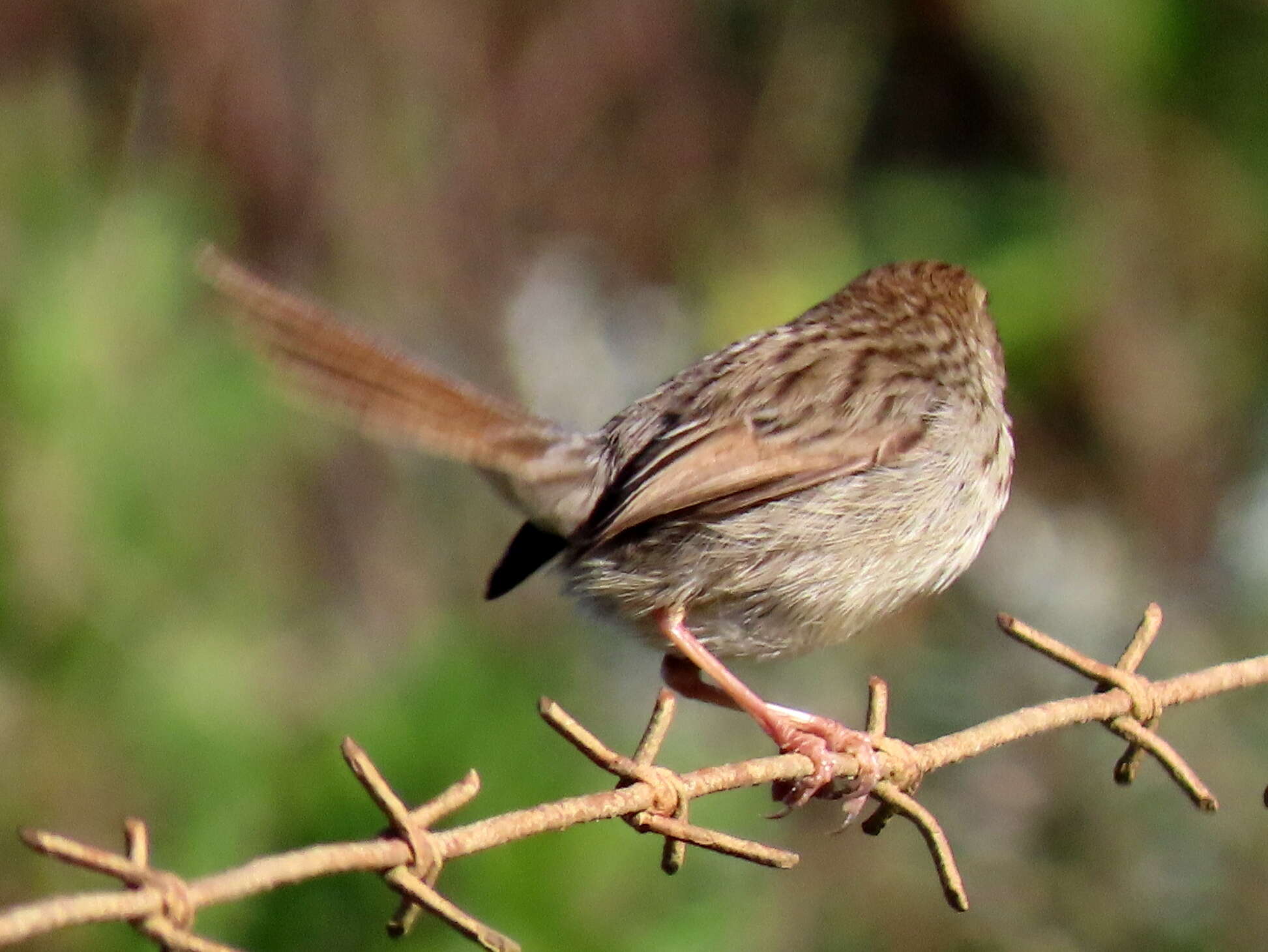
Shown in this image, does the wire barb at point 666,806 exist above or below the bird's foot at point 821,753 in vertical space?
above

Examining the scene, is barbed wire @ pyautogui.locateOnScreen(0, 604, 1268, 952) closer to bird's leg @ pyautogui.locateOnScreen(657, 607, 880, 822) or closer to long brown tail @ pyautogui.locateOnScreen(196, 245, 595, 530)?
bird's leg @ pyautogui.locateOnScreen(657, 607, 880, 822)

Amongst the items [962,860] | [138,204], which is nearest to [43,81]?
[138,204]

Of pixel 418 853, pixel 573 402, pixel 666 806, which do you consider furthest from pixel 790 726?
pixel 573 402

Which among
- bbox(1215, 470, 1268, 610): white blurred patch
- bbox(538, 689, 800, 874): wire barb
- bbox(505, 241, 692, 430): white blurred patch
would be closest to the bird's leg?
bbox(538, 689, 800, 874): wire barb

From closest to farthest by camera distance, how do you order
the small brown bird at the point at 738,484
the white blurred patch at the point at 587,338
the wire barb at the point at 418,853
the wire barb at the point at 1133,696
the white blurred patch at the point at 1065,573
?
the wire barb at the point at 418,853
the wire barb at the point at 1133,696
the small brown bird at the point at 738,484
the white blurred patch at the point at 1065,573
the white blurred patch at the point at 587,338

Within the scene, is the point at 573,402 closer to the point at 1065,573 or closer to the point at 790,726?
the point at 1065,573

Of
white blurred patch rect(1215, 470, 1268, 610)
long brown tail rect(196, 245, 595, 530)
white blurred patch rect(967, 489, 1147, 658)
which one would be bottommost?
white blurred patch rect(967, 489, 1147, 658)

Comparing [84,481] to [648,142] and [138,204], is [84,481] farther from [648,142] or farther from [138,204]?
[648,142]

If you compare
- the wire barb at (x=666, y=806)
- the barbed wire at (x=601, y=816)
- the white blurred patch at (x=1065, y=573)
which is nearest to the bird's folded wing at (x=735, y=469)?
the barbed wire at (x=601, y=816)

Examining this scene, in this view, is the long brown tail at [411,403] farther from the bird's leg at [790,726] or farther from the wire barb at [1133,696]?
the wire barb at [1133,696]
